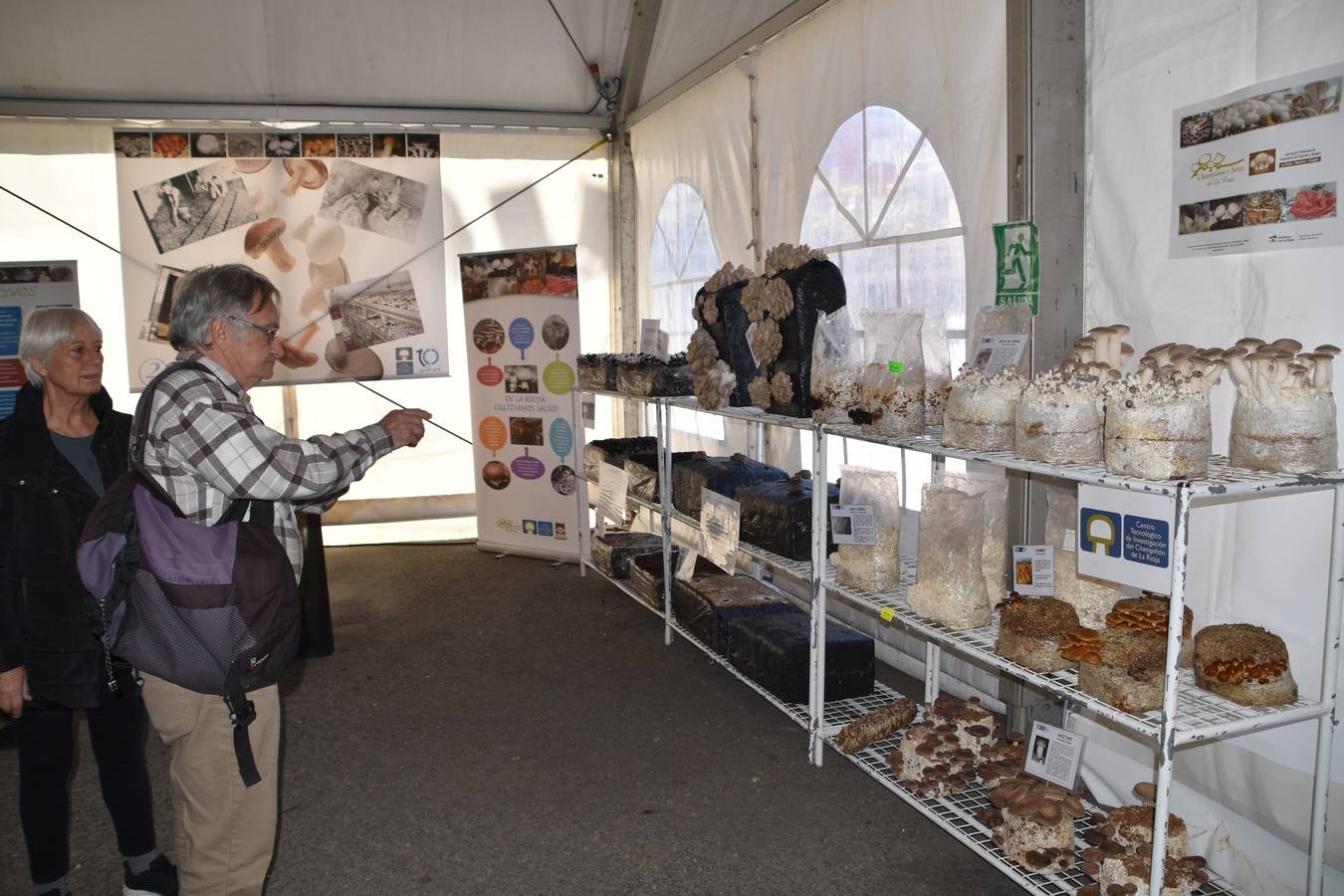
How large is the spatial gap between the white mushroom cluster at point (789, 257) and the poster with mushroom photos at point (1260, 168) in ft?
3.42

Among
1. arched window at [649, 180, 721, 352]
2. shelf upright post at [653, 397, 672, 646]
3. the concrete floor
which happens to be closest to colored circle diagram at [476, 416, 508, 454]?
arched window at [649, 180, 721, 352]

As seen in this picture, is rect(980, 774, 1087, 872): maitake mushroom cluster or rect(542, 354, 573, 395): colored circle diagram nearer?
rect(980, 774, 1087, 872): maitake mushroom cluster

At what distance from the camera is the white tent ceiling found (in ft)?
18.1

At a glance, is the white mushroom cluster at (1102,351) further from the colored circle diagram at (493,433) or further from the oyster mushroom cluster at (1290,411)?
the colored circle diagram at (493,433)

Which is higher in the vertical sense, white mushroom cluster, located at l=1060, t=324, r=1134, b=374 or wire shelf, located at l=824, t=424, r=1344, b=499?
white mushroom cluster, located at l=1060, t=324, r=1134, b=374

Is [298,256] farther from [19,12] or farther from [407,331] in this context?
[19,12]

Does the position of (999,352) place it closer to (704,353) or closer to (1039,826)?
(1039,826)

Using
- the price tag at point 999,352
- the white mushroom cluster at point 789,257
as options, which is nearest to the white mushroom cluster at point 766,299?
the white mushroom cluster at point 789,257

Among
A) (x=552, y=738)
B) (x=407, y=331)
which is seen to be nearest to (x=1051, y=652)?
(x=552, y=738)

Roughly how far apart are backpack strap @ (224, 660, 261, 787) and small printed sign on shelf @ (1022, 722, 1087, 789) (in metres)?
1.87

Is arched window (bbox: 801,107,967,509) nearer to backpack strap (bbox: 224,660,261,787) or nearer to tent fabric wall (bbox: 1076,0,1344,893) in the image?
tent fabric wall (bbox: 1076,0,1344,893)

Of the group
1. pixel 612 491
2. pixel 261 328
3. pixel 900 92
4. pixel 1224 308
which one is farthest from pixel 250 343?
pixel 612 491

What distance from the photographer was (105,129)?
5.76 metres

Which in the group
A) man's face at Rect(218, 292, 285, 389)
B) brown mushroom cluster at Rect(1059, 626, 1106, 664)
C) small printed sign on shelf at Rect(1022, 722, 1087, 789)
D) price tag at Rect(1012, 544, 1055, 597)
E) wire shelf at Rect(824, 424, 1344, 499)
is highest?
man's face at Rect(218, 292, 285, 389)
